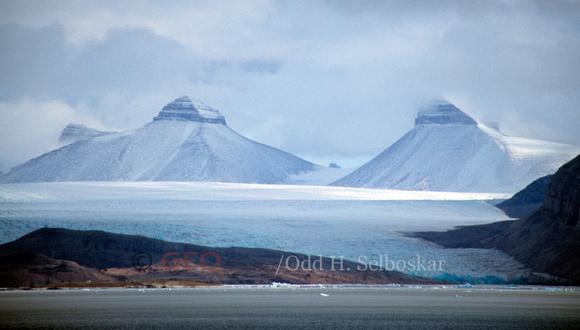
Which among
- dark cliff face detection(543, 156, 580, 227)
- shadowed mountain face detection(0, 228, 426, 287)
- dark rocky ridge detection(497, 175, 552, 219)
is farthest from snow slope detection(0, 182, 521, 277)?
dark cliff face detection(543, 156, 580, 227)

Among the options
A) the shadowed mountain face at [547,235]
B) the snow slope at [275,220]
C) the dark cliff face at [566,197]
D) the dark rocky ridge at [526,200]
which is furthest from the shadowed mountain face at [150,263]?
the dark rocky ridge at [526,200]

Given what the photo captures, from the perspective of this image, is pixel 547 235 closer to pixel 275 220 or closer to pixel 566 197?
pixel 566 197

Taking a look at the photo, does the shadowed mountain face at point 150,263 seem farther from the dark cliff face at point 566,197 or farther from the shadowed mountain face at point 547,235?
the dark cliff face at point 566,197

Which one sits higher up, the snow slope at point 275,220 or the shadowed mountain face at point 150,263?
the snow slope at point 275,220

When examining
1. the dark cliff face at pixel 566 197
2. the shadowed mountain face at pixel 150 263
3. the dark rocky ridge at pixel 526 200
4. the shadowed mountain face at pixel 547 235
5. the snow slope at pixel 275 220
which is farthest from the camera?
the dark rocky ridge at pixel 526 200

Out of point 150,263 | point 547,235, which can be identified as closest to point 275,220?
point 150,263

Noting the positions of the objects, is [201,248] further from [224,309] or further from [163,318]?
Result: [163,318]

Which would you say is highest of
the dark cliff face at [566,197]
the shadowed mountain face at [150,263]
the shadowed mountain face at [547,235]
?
the dark cliff face at [566,197]

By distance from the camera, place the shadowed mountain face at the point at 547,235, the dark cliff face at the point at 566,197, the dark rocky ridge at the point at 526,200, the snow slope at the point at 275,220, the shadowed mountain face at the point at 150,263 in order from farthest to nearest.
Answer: the dark rocky ridge at the point at 526,200
the snow slope at the point at 275,220
the dark cliff face at the point at 566,197
the shadowed mountain face at the point at 547,235
the shadowed mountain face at the point at 150,263
